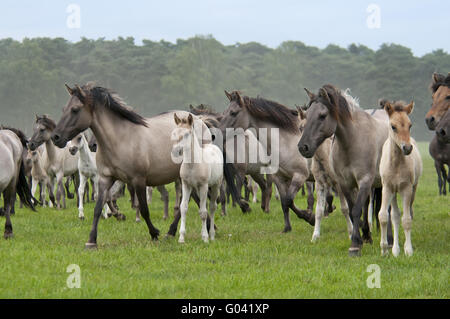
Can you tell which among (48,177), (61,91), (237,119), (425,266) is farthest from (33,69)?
(425,266)

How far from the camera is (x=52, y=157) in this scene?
1587 cm

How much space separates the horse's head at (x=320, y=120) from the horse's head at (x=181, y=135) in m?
1.78

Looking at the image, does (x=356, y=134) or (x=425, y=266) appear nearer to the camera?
(x=425, y=266)

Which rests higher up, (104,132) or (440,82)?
(440,82)

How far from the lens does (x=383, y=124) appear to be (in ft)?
30.9

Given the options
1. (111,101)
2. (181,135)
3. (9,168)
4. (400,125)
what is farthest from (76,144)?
(400,125)

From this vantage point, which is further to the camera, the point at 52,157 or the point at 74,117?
the point at 52,157

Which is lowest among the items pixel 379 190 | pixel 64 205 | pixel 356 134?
pixel 64 205

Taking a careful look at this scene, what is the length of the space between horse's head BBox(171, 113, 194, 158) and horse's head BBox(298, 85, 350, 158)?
1.78 metres

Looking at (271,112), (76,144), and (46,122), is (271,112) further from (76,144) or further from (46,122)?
(46,122)

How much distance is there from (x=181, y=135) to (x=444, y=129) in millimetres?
3801

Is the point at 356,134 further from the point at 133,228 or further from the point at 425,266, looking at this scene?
the point at 133,228
